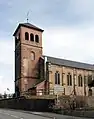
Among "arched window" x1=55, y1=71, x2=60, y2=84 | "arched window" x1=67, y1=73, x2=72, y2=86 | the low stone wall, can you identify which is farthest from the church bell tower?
"arched window" x1=67, y1=73, x2=72, y2=86

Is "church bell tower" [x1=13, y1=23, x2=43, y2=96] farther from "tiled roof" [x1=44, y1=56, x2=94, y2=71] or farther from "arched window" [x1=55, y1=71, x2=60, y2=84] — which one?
"arched window" [x1=55, y1=71, x2=60, y2=84]

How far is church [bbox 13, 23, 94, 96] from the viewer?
2862 inches

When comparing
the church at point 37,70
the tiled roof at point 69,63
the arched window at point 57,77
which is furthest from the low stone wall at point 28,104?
the tiled roof at point 69,63

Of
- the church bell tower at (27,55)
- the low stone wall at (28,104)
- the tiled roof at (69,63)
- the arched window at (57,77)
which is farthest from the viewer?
the tiled roof at (69,63)

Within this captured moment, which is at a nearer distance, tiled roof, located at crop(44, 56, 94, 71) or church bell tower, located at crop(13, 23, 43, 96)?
church bell tower, located at crop(13, 23, 43, 96)

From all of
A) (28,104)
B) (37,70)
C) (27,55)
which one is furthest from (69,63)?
(28,104)

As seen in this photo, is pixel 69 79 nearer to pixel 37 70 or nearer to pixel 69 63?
pixel 69 63

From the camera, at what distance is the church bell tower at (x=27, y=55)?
2889 inches

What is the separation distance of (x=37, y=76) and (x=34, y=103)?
24555 mm

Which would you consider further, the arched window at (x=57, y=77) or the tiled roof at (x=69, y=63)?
the tiled roof at (x=69, y=63)

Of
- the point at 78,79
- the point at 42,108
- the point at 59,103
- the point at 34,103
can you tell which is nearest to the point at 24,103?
the point at 34,103

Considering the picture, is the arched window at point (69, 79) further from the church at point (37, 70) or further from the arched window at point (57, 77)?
the arched window at point (57, 77)

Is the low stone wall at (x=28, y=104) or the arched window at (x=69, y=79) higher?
the arched window at (x=69, y=79)

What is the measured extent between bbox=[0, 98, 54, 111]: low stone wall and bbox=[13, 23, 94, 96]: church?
4864 millimetres
